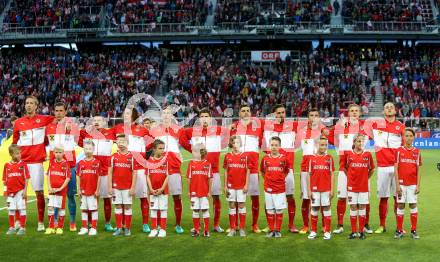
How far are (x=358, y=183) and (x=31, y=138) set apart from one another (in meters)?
5.80

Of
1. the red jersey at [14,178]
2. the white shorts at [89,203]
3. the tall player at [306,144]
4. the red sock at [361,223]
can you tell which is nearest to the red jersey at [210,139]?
the tall player at [306,144]

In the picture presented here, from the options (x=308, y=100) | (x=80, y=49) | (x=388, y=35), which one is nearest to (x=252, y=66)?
(x=308, y=100)

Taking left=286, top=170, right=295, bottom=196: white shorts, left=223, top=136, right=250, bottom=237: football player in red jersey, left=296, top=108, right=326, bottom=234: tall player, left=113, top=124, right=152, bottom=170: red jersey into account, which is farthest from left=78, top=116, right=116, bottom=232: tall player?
left=296, top=108, right=326, bottom=234: tall player

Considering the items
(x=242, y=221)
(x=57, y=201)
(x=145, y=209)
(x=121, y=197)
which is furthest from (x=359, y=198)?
(x=57, y=201)

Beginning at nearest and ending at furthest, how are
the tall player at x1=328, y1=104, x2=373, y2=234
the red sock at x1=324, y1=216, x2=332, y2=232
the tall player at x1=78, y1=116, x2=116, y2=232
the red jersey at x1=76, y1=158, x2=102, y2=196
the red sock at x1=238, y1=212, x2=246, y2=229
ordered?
1. the red sock at x1=324, y1=216, x2=332, y2=232
2. the red sock at x1=238, y1=212, x2=246, y2=229
3. the red jersey at x1=76, y1=158, x2=102, y2=196
4. the tall player at x1=328, y1=104, x2=373, y2=234
5. the tall player at x1=78, y1=116, x2=116, y2=232

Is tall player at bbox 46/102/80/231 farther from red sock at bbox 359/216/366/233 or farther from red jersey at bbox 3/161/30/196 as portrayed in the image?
red sock at bbox 359/216/366/233

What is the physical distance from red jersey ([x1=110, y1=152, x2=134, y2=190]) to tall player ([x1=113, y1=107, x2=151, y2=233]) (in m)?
0.11

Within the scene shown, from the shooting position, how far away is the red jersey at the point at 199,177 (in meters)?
9.96

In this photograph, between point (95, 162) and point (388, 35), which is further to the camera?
point (388, 35)

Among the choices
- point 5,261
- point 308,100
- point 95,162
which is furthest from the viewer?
point 308,100

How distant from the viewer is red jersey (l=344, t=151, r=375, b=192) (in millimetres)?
9820

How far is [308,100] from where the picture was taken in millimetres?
34531

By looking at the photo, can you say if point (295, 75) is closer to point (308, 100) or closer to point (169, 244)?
point (308, 100)

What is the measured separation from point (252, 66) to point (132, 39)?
30.5ft
